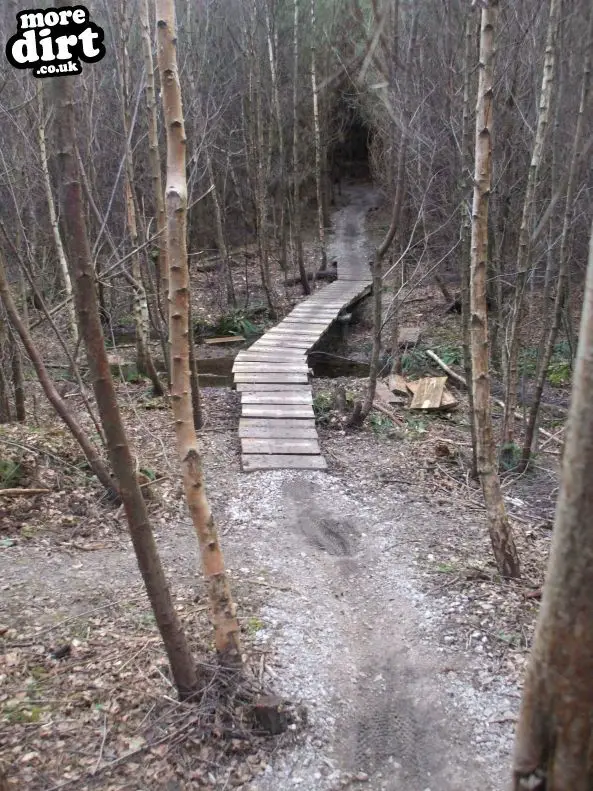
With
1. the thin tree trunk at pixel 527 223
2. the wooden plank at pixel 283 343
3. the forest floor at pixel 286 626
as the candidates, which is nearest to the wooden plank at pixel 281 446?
the forest floor at pixel 286 626

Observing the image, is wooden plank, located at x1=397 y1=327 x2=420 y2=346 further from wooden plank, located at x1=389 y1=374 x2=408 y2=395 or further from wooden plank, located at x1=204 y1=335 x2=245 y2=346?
wooden plank, located at x1=204 y1=335 x2=245 y2=346

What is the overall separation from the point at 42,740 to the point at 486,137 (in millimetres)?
3735

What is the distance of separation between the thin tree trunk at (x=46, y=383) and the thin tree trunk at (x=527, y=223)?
3836 millimetres

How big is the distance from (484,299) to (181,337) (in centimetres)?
207

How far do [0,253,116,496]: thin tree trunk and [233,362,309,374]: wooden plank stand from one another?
145 inches

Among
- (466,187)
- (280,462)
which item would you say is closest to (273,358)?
(280,462)

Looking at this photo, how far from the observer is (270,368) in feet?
28.5

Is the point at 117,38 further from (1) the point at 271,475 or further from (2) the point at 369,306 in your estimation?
(2) the point at 369,306

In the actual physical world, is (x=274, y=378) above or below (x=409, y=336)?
above

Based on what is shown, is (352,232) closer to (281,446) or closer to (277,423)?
(277,423)

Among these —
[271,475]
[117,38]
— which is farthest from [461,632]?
[117,38]

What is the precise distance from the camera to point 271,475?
5.97 m

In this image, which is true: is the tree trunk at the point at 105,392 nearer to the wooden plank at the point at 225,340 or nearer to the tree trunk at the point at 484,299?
the tree trunk at the point at 484,299

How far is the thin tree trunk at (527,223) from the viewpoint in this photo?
473 cm
